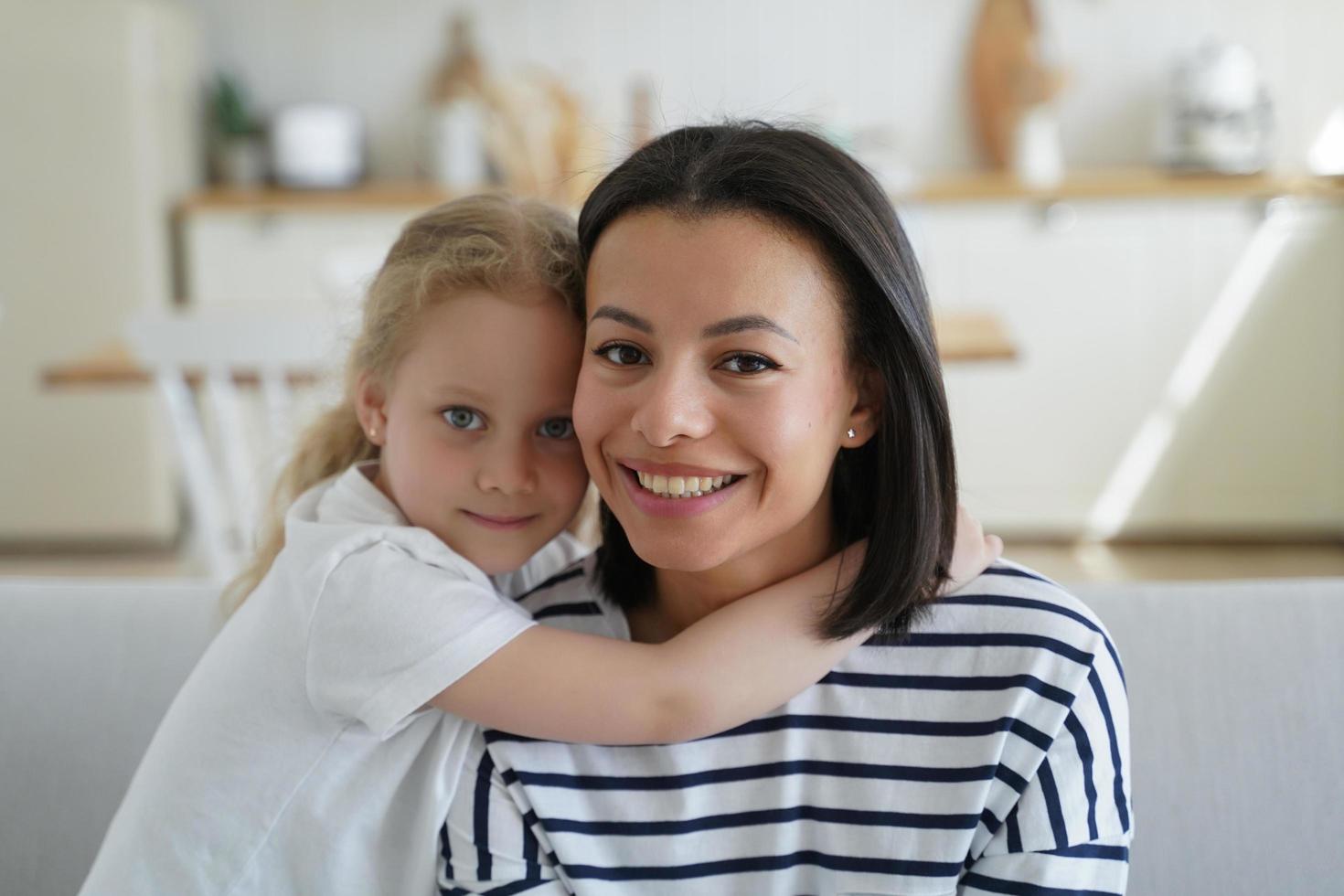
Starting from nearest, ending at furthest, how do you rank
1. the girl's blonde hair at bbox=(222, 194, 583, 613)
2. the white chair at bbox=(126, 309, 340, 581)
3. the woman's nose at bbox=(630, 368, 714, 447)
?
the woman's nose at bbox=(630, 368, 714, 447) < the girl's blonde hair at bbox=(222, 194, 583, 613) < the white chair at bbox=(126, 309, 340, 581)

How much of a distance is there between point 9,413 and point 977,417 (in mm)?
3111

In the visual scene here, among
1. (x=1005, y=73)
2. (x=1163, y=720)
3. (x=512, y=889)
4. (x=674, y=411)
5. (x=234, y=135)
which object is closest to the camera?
(x=674, y=411)

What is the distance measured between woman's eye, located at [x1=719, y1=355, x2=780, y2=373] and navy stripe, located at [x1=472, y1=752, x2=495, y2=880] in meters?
0.40

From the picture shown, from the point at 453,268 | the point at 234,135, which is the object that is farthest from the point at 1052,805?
the point at 234,135

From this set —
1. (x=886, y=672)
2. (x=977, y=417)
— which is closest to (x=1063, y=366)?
(x=977, y=417)

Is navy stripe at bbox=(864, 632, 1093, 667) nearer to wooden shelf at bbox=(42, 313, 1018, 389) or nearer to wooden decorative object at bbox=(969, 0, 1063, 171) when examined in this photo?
wooden shelf at bbox=(42, 313, 1018, 389)

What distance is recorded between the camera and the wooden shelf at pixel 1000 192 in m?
3.99

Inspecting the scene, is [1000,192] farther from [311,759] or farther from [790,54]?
[311,759]

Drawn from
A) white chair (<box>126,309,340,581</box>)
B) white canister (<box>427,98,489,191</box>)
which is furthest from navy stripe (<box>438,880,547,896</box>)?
white canister (<box>427,98,489,191</box>)

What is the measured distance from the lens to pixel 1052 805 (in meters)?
1.06

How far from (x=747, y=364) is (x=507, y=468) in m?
0.28

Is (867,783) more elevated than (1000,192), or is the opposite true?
(1000,192)

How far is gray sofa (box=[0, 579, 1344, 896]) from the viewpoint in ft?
4.26

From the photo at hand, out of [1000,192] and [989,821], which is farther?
[1000,192]
